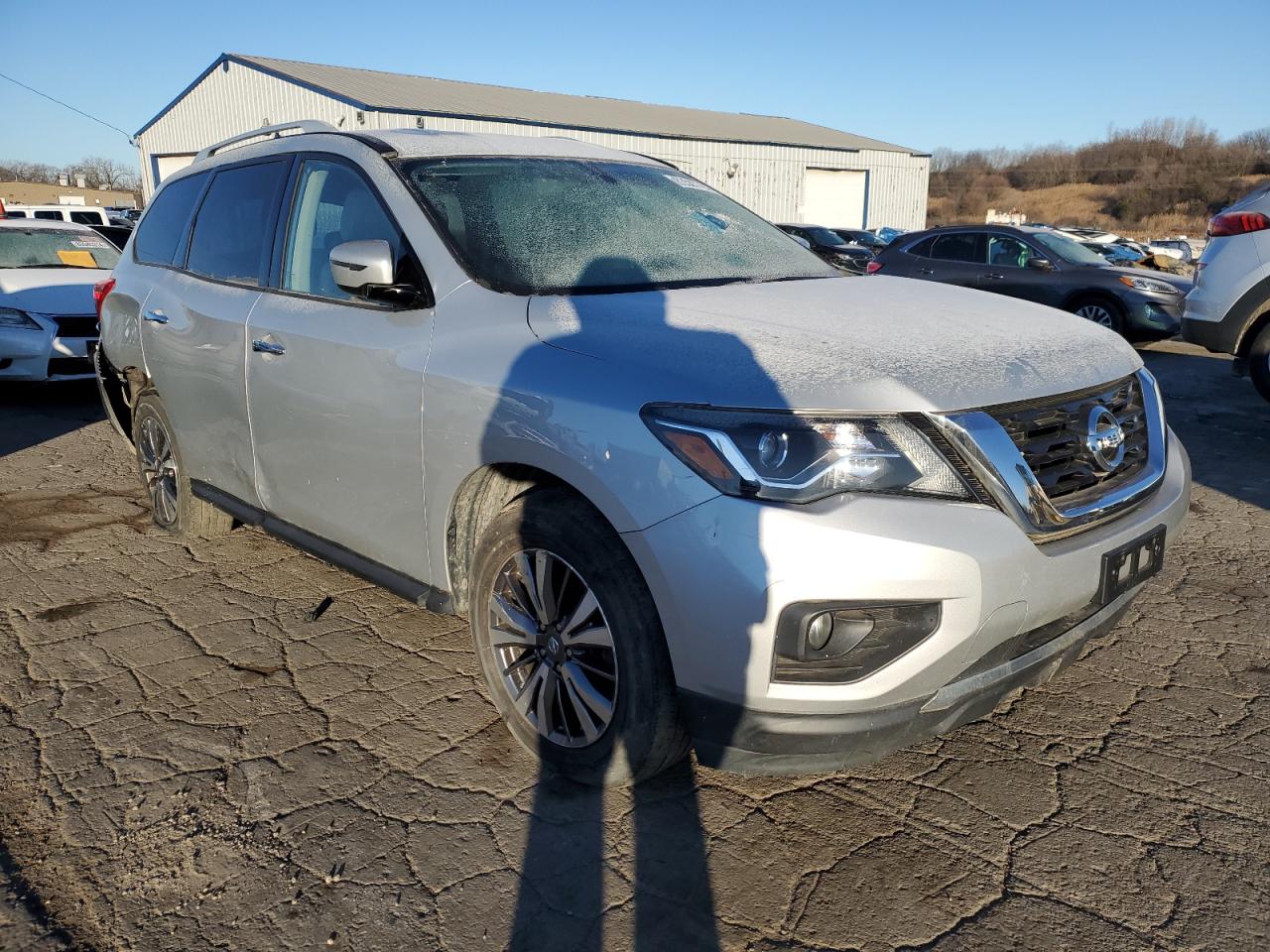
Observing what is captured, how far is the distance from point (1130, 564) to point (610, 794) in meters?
1.52

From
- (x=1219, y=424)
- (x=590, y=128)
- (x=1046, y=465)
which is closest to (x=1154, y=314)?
(x=1219, y=424)

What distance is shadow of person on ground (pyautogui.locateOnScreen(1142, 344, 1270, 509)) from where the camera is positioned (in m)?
5.75

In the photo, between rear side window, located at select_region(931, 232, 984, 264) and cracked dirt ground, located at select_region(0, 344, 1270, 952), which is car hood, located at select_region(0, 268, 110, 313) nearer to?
cracked dirt ground, located at select_region(0, 344, 1270, 952)

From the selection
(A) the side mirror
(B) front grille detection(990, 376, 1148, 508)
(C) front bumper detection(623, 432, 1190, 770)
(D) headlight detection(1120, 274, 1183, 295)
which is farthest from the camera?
(D) headlight detection(1120, 274, 1183, 295)

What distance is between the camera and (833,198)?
Result: 3659 centimetres

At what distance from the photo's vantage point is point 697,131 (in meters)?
32.6

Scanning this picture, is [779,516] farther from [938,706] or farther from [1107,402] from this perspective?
[1107,402]

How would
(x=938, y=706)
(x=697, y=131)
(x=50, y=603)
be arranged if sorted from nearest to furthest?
1. (x=938, y=706)
2. (x=50, y=603)
3. (x=697, y=131)

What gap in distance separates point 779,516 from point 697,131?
1290 inches

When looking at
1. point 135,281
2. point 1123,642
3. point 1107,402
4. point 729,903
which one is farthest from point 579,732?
point 135,281

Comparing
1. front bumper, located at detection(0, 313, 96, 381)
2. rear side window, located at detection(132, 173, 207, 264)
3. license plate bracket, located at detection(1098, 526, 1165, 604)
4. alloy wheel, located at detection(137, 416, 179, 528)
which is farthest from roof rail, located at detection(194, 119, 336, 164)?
front bumper, located at detection(0, 313, 96, 381)

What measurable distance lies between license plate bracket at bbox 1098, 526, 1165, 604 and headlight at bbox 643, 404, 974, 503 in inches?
20.9

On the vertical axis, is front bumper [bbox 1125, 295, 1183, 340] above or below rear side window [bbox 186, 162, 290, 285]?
below

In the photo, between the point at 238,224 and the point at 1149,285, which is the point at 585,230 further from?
the point at 1149,285
